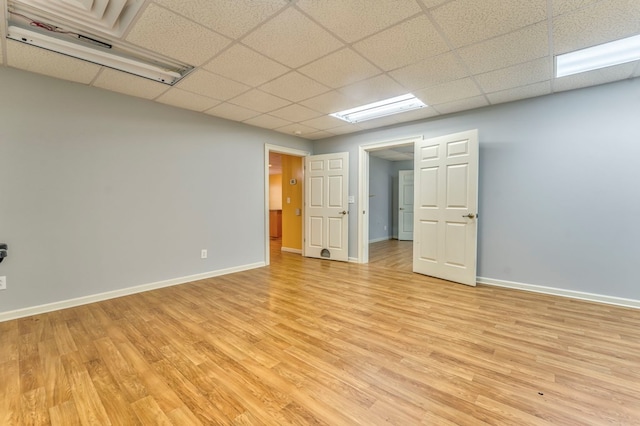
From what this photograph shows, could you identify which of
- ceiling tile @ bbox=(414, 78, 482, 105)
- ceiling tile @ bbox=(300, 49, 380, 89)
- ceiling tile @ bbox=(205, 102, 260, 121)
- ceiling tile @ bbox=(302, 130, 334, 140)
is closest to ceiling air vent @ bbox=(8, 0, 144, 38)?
ceiling tile @ bbox=(300, 49, 380, 89)

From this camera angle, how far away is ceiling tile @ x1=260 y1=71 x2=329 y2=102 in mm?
2848

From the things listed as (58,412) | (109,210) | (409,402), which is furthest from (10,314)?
(409,402)

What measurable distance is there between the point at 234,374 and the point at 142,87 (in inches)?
124

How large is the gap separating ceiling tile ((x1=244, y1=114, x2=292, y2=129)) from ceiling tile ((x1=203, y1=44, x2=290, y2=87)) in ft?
4.07

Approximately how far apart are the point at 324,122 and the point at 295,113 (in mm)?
640

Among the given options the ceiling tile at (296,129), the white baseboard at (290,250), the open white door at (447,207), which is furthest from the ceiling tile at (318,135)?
the white baseboard at (290,250)

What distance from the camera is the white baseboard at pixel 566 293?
9.46 ft

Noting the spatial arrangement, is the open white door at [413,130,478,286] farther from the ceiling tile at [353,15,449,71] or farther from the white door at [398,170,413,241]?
the white door at [398,170,413,241]

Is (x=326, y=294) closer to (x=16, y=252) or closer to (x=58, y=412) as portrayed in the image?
(x=58, y=412)

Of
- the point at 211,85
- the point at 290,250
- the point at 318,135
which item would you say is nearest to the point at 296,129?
the point at 318,135

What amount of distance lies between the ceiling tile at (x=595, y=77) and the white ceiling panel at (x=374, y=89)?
1.66 metres

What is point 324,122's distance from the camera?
174 inches

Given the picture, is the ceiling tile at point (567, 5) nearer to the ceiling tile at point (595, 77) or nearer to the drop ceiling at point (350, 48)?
the drop ceiling at point (350, 48)

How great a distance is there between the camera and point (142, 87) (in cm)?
307
